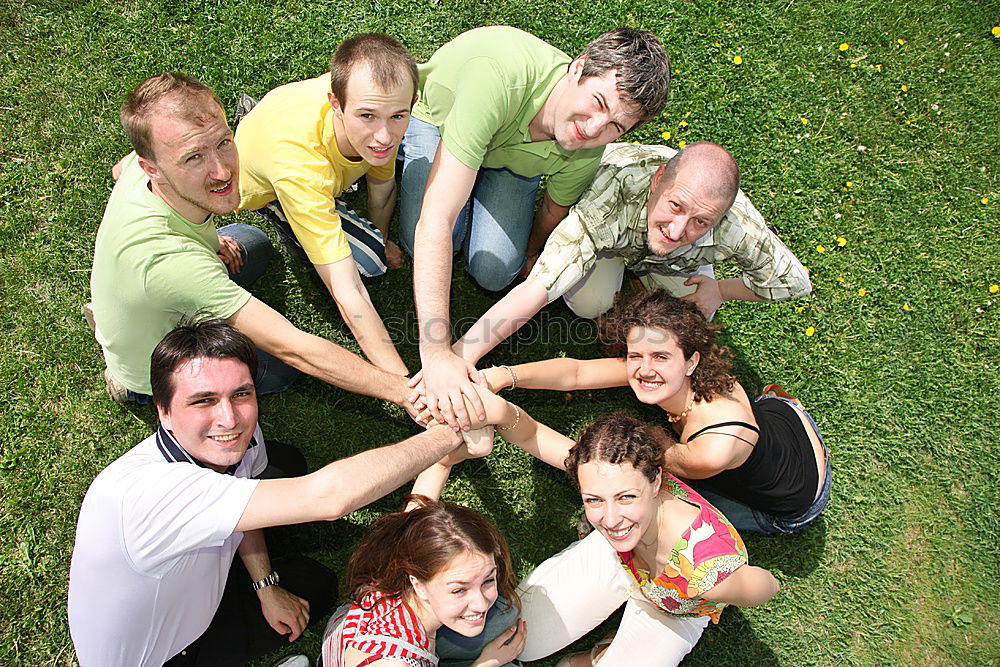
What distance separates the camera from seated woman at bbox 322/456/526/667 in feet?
10.1

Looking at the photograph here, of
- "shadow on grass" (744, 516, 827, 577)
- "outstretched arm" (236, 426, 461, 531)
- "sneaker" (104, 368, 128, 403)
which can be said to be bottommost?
"shadow on grass" (744, 516, 827, 577)

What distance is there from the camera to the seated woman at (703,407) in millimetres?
3791

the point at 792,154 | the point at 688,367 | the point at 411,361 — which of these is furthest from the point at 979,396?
the point at 411,361

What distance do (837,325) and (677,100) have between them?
202cm

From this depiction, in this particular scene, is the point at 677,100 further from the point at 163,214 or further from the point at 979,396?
the point at 163,214

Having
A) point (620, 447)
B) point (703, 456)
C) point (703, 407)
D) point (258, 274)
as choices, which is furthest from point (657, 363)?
point (258, 274)

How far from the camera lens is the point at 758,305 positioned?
4.98m

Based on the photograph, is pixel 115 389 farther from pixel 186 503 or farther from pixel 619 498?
pixel 619 498

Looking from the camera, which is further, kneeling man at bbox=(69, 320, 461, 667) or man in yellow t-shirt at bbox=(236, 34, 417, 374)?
man in yellow t-shirt at bbox=(236, 34, 417, 374)

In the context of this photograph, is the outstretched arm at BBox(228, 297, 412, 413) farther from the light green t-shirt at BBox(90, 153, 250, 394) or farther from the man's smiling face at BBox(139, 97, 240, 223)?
the man's smiling face at BBox(139, 97, 240, 223)

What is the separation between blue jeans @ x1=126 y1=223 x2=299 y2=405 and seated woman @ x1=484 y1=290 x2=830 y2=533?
4.32 feet

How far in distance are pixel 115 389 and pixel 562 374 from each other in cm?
265

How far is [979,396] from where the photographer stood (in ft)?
15.9

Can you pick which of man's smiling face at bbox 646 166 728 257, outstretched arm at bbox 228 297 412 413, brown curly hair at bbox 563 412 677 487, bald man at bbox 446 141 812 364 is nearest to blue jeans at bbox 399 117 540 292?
bald man at bbox 446 141 812 364
